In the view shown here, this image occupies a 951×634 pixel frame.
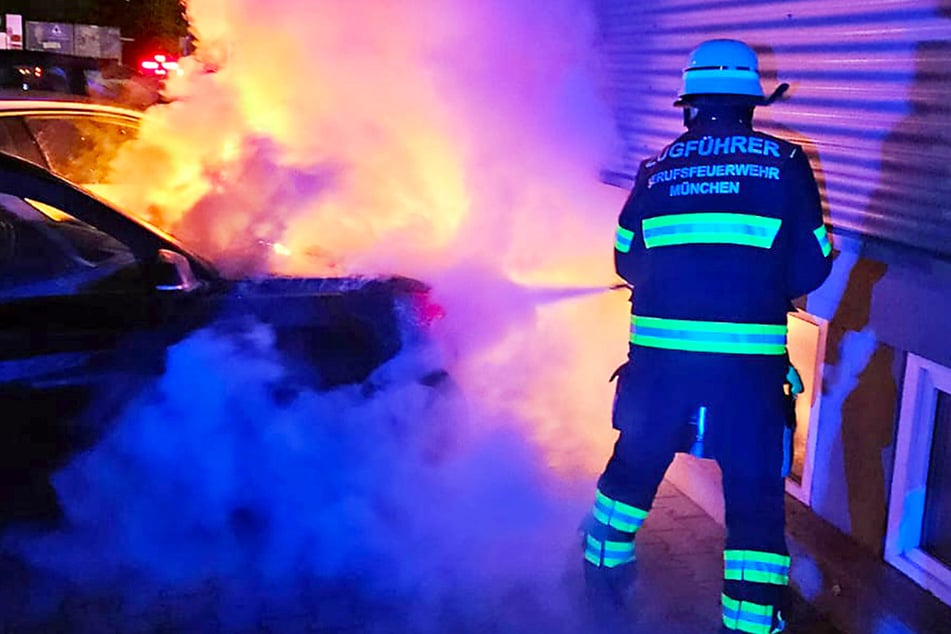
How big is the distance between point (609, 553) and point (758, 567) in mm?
643

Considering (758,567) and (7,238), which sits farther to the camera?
(7,238)

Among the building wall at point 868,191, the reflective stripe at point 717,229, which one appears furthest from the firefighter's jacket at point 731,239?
the building wall at point 868,191

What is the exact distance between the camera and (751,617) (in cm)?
371

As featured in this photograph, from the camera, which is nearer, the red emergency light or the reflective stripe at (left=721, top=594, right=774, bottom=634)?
the reflective stripe at (left=721, top=594, right=774, bottom=634)

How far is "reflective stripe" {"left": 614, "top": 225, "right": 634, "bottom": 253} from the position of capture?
13.3ft

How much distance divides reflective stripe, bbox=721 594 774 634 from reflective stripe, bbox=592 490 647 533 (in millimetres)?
506

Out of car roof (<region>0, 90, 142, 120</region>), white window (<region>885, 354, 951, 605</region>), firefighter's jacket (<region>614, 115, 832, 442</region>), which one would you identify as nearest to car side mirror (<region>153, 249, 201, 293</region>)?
car roof (<region>0, 90, 142, 120</region>)

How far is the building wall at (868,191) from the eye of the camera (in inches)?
156

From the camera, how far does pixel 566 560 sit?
176 inches

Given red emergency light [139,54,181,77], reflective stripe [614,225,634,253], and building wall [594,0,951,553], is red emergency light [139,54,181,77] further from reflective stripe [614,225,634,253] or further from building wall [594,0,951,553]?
reflective stripe [614,225,634,253]

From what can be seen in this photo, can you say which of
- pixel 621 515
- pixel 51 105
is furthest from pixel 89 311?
pixel 621 515

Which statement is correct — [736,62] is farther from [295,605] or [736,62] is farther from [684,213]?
[295,605]

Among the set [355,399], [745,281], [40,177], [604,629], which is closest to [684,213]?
[745,281]

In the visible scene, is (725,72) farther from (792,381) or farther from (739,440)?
(739,440)
